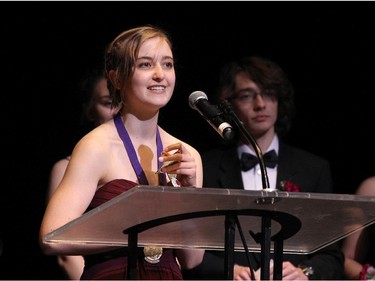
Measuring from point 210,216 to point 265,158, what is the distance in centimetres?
224

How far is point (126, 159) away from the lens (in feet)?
10.7

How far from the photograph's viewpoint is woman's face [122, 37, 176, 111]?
3273 mm

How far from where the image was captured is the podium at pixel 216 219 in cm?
243

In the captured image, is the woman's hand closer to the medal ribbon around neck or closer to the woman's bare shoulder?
the medal ribbon around neck

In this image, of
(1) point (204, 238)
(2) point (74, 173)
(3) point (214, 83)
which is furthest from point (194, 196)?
(3) point (214, 83)

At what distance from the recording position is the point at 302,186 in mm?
4688

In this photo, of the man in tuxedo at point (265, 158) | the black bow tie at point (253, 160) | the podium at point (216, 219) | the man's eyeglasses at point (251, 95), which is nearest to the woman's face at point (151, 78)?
the podium at point (216, 219)

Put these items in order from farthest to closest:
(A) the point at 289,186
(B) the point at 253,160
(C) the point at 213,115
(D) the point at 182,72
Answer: (D) the point at 182,72 → (B) the point at 253,160 → (A) the point at 289,186 → (C) the point at 213,115

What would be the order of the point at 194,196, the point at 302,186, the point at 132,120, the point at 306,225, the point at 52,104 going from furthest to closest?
the point at 52,104 < the point at 302,186 < the point at 132,120 < the point at 306,225 < the point at 194,196

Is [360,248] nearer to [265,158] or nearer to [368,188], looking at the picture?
[368,188]

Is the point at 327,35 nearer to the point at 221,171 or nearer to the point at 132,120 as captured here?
the point at 221,171

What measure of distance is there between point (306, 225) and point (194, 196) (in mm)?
491

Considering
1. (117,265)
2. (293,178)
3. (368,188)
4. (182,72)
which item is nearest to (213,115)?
(117,265)

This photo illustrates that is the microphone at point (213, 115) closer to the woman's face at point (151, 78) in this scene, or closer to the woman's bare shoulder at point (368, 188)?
the woman's face at point (151, 78)
